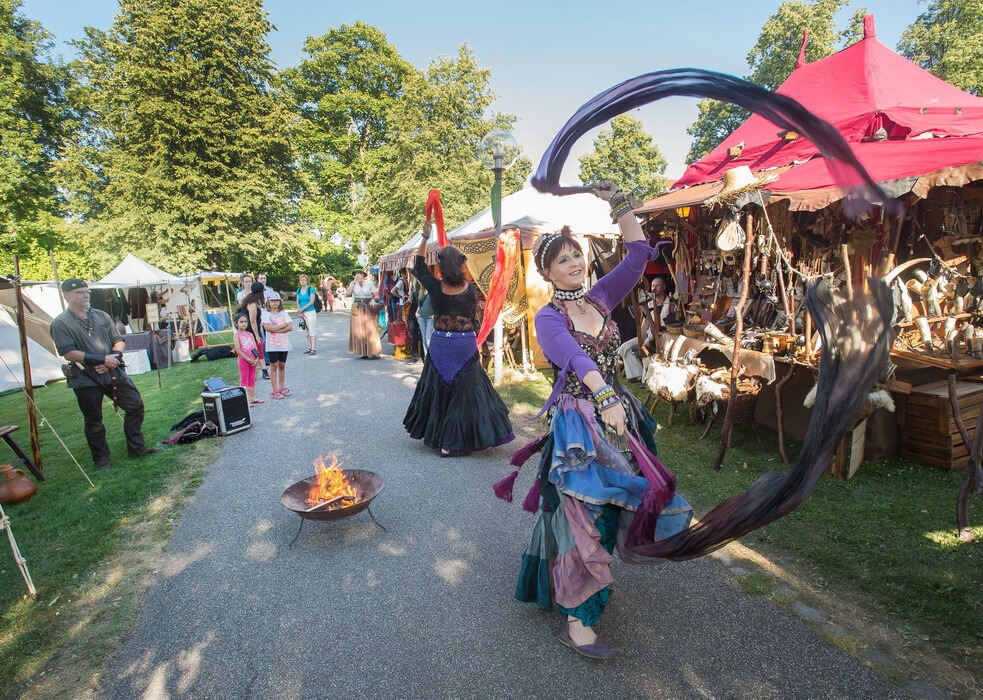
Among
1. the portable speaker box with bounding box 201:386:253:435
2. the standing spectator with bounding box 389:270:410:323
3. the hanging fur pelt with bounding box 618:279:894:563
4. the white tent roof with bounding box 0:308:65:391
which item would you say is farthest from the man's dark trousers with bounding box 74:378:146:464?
the standing spectator with bounding box 389:270:410:323

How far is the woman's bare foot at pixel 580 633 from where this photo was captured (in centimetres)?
259

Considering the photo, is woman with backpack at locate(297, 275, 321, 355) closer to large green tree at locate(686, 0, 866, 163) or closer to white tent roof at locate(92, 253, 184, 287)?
white tent roof at locate(92, 253, 184, 287)

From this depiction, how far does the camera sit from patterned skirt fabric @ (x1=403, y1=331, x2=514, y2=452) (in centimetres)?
550

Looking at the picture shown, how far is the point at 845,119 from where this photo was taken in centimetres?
571

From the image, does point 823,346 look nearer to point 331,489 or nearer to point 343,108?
point 331,489

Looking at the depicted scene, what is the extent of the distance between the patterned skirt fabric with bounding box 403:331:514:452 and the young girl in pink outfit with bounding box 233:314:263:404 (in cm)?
361

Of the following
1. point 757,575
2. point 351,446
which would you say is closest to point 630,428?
point 757,575

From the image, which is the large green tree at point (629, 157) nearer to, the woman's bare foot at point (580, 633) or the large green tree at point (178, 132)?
the large green tree at point (178, 132)

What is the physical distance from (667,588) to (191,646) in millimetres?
2631

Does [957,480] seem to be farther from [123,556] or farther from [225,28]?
[225,28]

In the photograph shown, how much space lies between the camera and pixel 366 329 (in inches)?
487

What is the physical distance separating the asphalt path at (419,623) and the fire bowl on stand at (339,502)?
25 cm

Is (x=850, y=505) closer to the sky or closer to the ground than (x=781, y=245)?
closer to the ground

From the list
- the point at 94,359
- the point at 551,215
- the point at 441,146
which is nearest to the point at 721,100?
the point at 94,359
